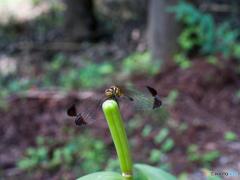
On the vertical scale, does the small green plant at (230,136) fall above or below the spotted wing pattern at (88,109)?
above

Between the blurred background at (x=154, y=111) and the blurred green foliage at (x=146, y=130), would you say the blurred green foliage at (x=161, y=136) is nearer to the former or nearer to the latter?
the blurred background at (x=154, y=111)

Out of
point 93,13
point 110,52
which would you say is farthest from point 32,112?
point 93,13

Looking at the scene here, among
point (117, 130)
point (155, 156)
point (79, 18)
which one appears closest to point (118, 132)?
point (117, 130)

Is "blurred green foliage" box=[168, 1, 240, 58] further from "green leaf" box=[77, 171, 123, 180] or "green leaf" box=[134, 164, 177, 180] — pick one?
"green leaf" box=[77, 171, 123, 180]

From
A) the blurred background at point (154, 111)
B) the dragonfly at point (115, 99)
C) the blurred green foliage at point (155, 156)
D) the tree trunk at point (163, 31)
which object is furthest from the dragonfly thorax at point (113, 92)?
the tree trunk at point (163, 31)

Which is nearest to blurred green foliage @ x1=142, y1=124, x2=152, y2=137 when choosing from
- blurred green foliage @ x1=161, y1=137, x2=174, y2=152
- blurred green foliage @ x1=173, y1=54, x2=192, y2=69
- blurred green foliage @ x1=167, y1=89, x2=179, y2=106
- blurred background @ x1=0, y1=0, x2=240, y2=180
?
blurred background @ x1=0, y1=0, x2=240, y2=180

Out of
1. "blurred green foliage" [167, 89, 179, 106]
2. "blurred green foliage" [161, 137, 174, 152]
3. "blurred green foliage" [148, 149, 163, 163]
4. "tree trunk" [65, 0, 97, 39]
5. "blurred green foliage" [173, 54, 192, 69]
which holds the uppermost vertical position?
"tree trunk" [65, 0, 97, 39]

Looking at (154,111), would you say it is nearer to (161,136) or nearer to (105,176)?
(161,136)
